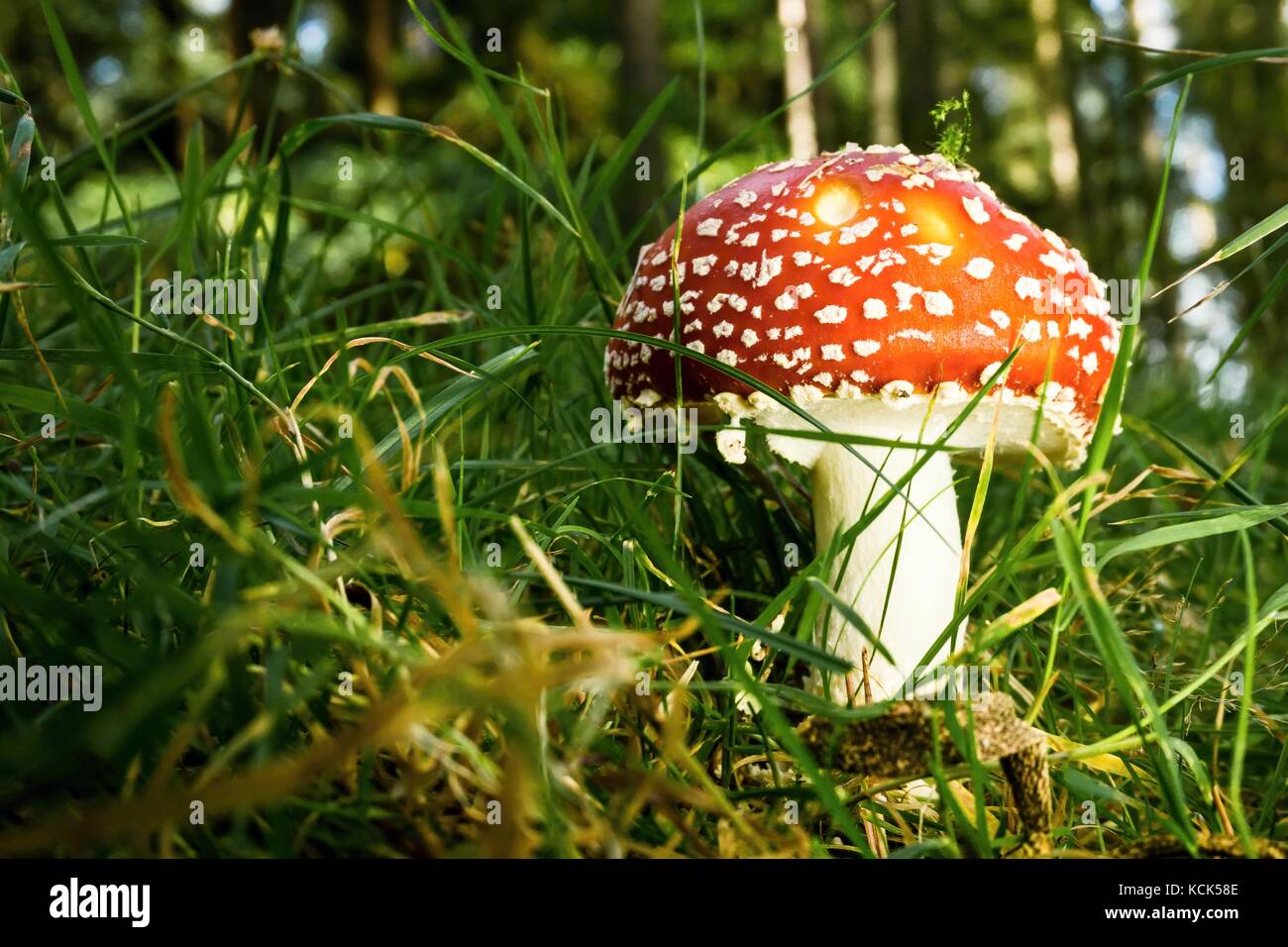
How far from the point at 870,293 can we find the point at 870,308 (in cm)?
2

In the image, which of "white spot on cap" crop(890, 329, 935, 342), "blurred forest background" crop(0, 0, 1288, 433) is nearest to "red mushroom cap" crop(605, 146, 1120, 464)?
A: "white spot on cap" crop(890, 329, 935, 342)

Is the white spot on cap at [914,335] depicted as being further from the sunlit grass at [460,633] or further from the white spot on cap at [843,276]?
the sunlit grass at [460,633]

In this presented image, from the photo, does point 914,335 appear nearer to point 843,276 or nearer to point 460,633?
point 843,276

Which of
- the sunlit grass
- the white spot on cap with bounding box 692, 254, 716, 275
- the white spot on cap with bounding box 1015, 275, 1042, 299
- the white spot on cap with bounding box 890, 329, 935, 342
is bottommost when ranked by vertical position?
the sunlit grass

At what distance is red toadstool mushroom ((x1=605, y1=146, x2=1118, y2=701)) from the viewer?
1.22m

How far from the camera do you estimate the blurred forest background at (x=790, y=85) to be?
6863 mm

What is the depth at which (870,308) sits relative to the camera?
121 centimetres

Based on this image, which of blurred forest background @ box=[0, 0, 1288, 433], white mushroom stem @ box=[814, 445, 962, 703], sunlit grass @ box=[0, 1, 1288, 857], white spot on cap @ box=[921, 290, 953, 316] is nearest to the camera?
sunlit grass @ box=[0, 1, 1288, 857]

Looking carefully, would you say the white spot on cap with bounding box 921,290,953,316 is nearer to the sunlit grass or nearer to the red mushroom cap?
the red mushroom cap

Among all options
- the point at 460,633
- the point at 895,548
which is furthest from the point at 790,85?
the point at 460,633

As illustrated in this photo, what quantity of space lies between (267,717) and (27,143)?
826 mm

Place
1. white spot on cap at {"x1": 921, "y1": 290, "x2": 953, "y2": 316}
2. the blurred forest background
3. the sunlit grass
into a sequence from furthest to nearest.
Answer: the blurred forest background → white spot on cap at {"x1": 921, "y1": 290, "x2": 953, "y2": 316} → the sunlit grass

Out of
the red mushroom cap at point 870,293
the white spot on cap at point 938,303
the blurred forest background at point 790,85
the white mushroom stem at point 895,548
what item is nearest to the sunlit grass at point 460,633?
the white mushroom stem at point 895,548

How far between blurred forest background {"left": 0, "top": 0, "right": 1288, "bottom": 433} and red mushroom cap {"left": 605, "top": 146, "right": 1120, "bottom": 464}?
292 centimetres
